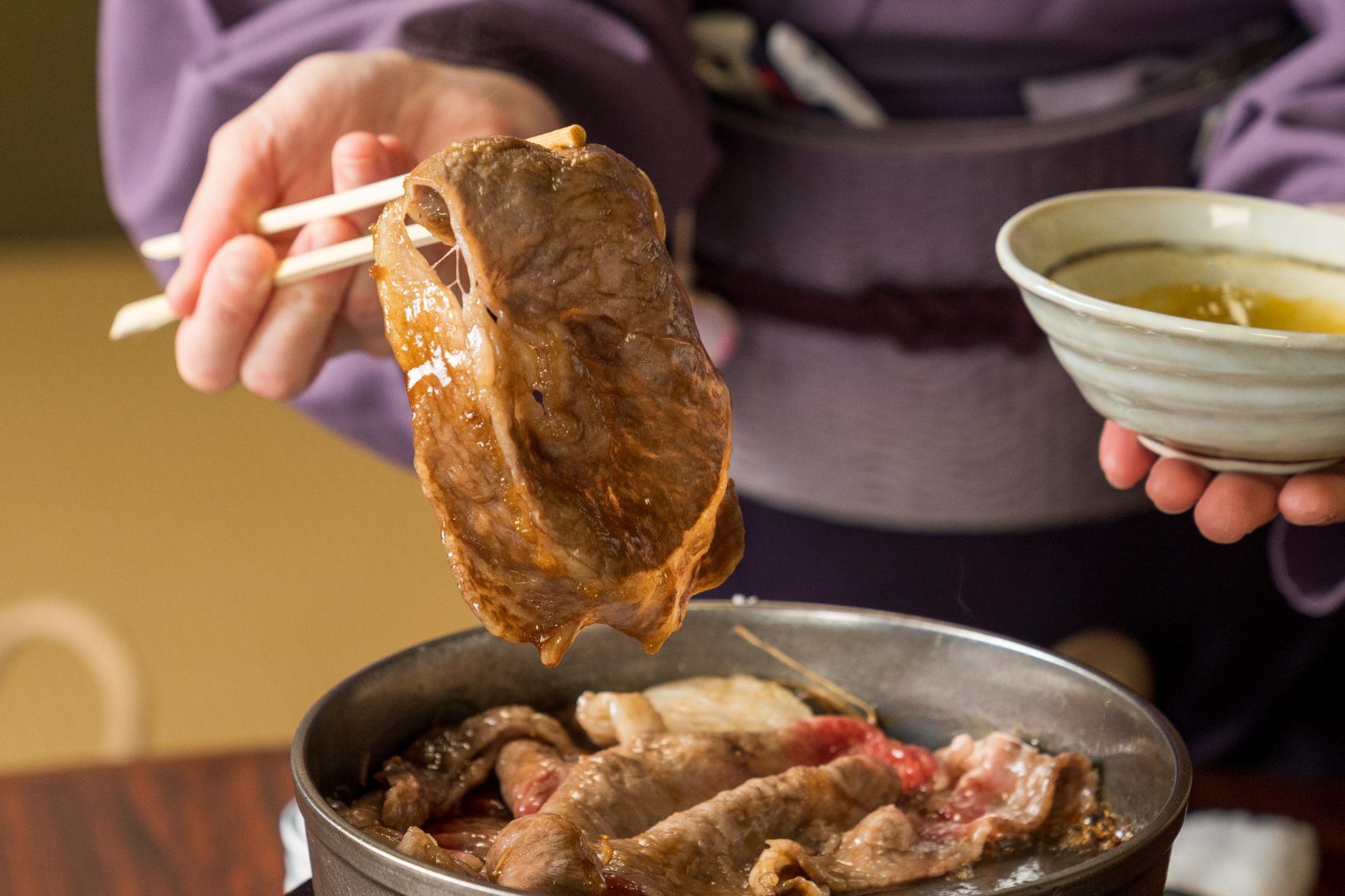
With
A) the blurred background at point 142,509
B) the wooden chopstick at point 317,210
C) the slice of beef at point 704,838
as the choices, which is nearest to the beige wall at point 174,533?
the blurred background at point 142,509

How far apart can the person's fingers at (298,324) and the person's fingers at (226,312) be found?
15mm

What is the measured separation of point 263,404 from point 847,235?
3.51m

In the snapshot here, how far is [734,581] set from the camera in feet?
6.53

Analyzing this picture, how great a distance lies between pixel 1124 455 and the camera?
120 centimetres

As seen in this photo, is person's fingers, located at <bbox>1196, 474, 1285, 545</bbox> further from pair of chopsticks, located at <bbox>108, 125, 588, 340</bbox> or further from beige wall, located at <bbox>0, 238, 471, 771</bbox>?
beige wall, located at <bbox>0, 238, 471, 771</bbox>

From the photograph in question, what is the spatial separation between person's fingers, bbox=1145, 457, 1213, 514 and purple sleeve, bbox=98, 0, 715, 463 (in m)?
0.73

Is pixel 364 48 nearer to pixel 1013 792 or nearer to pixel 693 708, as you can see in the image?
pixel 693 708

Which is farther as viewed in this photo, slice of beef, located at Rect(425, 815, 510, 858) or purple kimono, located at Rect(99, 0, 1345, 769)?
purple kimono, located at Rect(99, 0, 1345, 769)

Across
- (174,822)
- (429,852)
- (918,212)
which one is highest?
(918,212)

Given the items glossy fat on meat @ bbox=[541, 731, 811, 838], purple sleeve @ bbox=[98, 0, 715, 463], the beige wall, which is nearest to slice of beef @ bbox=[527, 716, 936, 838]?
glossy fat on meat @ bbox=[541, 731, 811, 838]

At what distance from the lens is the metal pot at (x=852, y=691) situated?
0.95 m

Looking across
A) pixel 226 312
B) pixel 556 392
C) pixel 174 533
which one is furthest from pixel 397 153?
pixel 174 533

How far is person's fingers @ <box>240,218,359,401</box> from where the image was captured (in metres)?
1.26

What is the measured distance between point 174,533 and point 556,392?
3.52 metres
